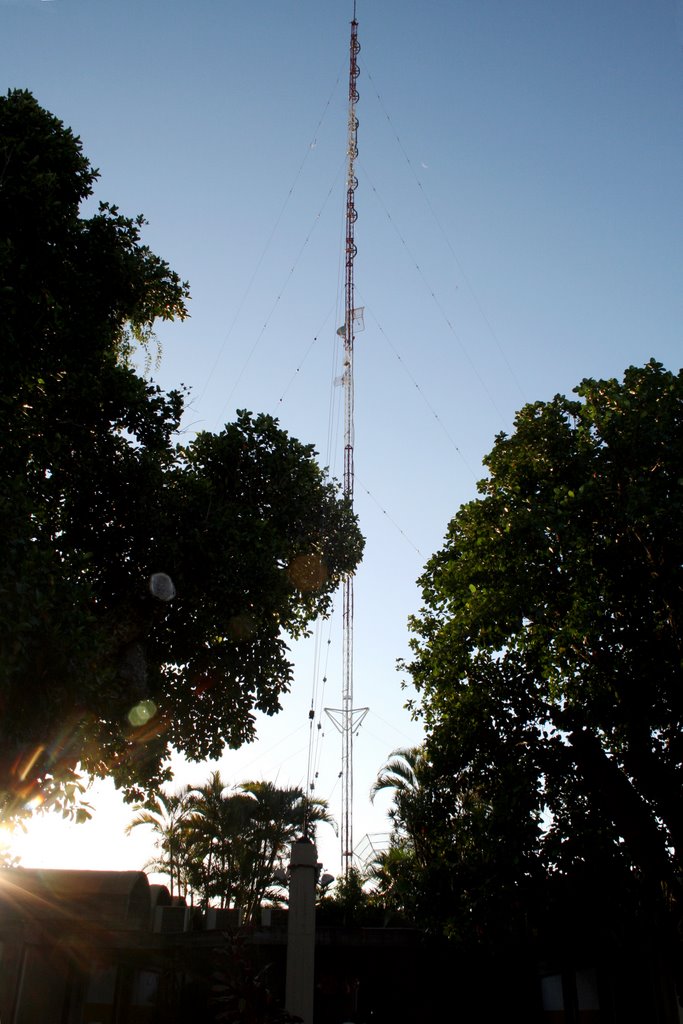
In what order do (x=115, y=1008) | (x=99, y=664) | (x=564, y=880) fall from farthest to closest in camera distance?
(x=115, y=1008), (x=564, y=880), (x=99, y=664)

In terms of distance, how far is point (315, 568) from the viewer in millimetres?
17125

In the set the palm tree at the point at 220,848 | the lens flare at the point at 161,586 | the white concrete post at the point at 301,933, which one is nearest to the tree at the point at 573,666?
the white concrete post at the point at 301,933

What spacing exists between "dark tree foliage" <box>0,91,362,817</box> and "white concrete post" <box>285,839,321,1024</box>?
10.6ft

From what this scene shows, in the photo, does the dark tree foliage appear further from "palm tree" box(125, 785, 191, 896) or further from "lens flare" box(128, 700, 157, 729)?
"palm tree" box(125, 785, 191, 896)

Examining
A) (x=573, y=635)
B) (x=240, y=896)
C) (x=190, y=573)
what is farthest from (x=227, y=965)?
(x=240, y=896)

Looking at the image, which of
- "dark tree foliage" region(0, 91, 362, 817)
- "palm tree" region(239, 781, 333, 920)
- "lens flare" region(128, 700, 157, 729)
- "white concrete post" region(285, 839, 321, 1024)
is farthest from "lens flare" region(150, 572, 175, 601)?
"palm tree" region(239, 781, 333, 920)

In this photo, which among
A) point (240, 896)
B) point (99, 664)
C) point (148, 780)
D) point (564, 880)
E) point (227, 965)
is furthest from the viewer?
point (240, 896)

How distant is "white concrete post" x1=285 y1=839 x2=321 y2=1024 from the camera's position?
50.5 feet

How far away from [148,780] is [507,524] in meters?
8.87

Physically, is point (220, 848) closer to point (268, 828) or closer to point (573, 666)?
point (268, 828)

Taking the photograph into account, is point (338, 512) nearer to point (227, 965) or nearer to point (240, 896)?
point (227, 965)

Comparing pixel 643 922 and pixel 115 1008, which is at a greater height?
pixel 643 922

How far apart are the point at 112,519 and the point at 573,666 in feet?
30.4

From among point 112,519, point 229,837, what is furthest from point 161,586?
point 229,837
